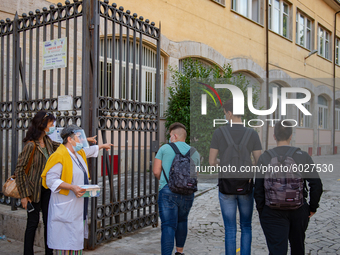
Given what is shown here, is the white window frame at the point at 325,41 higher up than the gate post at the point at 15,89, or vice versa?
the white window frame at the point at 325,41

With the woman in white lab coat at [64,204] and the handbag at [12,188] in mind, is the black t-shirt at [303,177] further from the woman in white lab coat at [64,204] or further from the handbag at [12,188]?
the handbag at [12,188]

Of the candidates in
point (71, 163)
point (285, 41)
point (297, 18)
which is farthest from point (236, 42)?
point (71, 163)

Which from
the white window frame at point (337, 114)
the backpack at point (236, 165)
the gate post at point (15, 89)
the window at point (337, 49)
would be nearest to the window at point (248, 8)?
the white window frame at point (337, 114)

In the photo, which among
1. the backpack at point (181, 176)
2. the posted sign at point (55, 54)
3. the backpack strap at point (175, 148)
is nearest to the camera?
the backpack at point (181, 176)

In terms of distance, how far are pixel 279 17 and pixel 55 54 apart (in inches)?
714

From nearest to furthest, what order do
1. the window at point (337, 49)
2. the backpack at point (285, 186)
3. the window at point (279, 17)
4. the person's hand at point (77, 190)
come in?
the backpack at point (285, 186) < the person's hand at point (77, 190) < the window at point (279, 17) < the window at point (337, 49)

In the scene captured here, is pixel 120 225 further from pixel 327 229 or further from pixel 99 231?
pixel 327 229

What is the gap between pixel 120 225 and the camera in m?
5.32

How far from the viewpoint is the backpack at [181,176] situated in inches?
162

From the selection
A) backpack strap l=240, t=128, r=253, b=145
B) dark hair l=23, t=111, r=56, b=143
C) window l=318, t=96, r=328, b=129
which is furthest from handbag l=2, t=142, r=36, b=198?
window l=318, t=96, r=328, b=129

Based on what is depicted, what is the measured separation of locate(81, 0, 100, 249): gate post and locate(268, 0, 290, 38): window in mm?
16589

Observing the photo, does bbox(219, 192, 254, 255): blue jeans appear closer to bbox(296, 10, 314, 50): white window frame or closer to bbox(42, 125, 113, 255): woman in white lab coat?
bbox(42, 125, 113, 255): woman in white lab coat

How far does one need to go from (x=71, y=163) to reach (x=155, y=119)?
233 cm

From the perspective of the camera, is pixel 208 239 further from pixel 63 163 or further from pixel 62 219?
pixel 63 163
